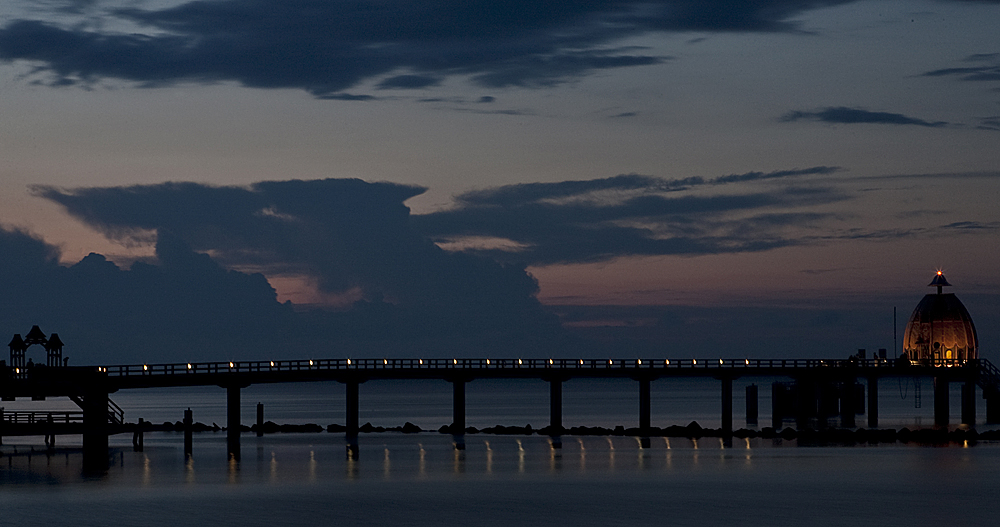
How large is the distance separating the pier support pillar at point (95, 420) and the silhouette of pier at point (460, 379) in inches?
1.9

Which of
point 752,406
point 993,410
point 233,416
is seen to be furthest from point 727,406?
point 233,416

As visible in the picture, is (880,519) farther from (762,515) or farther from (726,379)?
(726,379)

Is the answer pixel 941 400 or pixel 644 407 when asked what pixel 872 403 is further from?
pixel 644 407

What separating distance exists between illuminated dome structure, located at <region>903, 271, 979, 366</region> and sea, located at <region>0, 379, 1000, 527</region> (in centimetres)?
2451

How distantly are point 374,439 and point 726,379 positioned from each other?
73.9 ft

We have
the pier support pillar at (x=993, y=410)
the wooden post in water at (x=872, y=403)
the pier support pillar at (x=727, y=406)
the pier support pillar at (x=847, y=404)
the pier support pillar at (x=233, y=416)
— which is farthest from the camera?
the wooden post in water at (x=872, y=403)

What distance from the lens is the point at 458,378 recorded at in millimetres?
85000

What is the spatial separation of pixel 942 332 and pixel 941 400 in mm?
5241

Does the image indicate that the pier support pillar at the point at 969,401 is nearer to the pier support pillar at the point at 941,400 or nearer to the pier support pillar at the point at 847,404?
the pier support pillar at the point at 941,400

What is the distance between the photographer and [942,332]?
102 metres

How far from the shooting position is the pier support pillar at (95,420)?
221 ft

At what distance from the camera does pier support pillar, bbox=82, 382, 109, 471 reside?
67.5 metres

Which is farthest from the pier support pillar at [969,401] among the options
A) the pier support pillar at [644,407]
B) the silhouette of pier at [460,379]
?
the pier support pillar at [644,407]

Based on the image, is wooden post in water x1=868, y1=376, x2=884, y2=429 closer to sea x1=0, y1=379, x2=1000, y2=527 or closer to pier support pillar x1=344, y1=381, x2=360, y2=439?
sea x1=0, y1=379, x2=1000, y2=527
